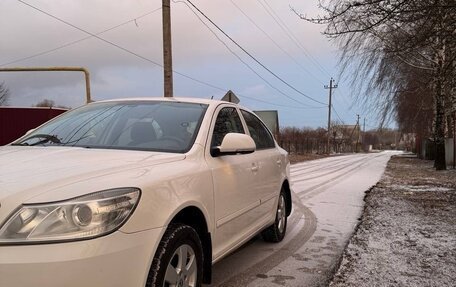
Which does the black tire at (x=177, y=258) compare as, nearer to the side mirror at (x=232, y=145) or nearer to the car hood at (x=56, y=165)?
the car hood at (x=56, y=165)

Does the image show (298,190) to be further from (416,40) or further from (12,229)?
(12,229)

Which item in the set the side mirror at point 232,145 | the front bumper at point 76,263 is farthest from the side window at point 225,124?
the front bumper at point 76,263

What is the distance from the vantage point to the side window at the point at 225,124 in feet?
14.8

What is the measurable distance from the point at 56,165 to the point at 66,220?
2.09ft

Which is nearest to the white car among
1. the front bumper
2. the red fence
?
the front bumper

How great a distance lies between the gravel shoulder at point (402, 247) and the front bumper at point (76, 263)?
97.2 inches

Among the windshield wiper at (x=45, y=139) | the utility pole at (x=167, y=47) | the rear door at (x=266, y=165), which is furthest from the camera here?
the utility pole at (x=167, y=47)

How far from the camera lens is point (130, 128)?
14.3 ft

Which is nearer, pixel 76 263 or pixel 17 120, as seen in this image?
pixel 76 263

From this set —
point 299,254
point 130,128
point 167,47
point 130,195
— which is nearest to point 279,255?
point 299,254

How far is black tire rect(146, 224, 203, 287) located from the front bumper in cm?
20

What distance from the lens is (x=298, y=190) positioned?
12977 millimetres

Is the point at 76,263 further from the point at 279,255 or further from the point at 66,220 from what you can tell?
the point at 279,255

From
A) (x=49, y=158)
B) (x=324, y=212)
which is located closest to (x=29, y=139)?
(x=49, y=158)
